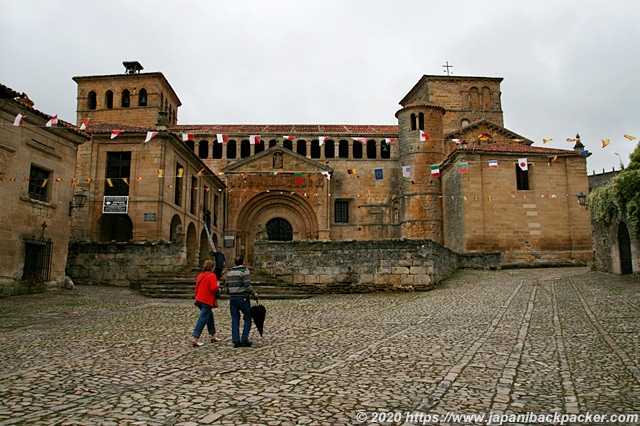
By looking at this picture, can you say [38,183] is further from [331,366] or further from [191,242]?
[331,366]

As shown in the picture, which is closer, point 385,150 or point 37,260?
point 37,260

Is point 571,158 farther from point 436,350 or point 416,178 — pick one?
point 436,350

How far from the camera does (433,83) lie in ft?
129

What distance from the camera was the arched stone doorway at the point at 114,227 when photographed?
2344 cm

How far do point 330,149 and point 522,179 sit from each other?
14128 millimetres

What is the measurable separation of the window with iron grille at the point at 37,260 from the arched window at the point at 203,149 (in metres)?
19.8

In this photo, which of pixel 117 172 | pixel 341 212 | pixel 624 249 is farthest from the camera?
pixel 341 212

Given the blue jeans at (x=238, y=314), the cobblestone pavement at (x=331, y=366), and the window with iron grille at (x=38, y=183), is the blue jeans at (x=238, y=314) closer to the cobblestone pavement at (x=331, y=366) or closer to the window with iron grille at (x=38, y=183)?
the cobblestone pavement at (x=331, y=366)

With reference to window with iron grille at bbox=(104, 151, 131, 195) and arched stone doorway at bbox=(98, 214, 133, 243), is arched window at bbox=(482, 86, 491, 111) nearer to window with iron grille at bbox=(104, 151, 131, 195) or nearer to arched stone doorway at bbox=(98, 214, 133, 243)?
window with iron grille at bbox=(104, 151, 131, 195)

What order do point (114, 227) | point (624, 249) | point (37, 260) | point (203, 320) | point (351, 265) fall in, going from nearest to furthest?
point (203, 320)
point (37, 260)
point (351, 265)
point (624, 249)
point (114, 227)

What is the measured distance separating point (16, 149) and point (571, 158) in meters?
26.3

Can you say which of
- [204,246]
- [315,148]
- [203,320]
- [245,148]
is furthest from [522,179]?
[203,320]

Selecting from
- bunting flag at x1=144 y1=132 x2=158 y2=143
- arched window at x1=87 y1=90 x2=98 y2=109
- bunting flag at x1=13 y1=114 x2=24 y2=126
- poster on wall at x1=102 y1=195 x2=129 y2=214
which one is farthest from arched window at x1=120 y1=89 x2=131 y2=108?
bunting flag at x1=13 y1=114 x2=24 y2=126

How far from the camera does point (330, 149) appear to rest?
36.7m
